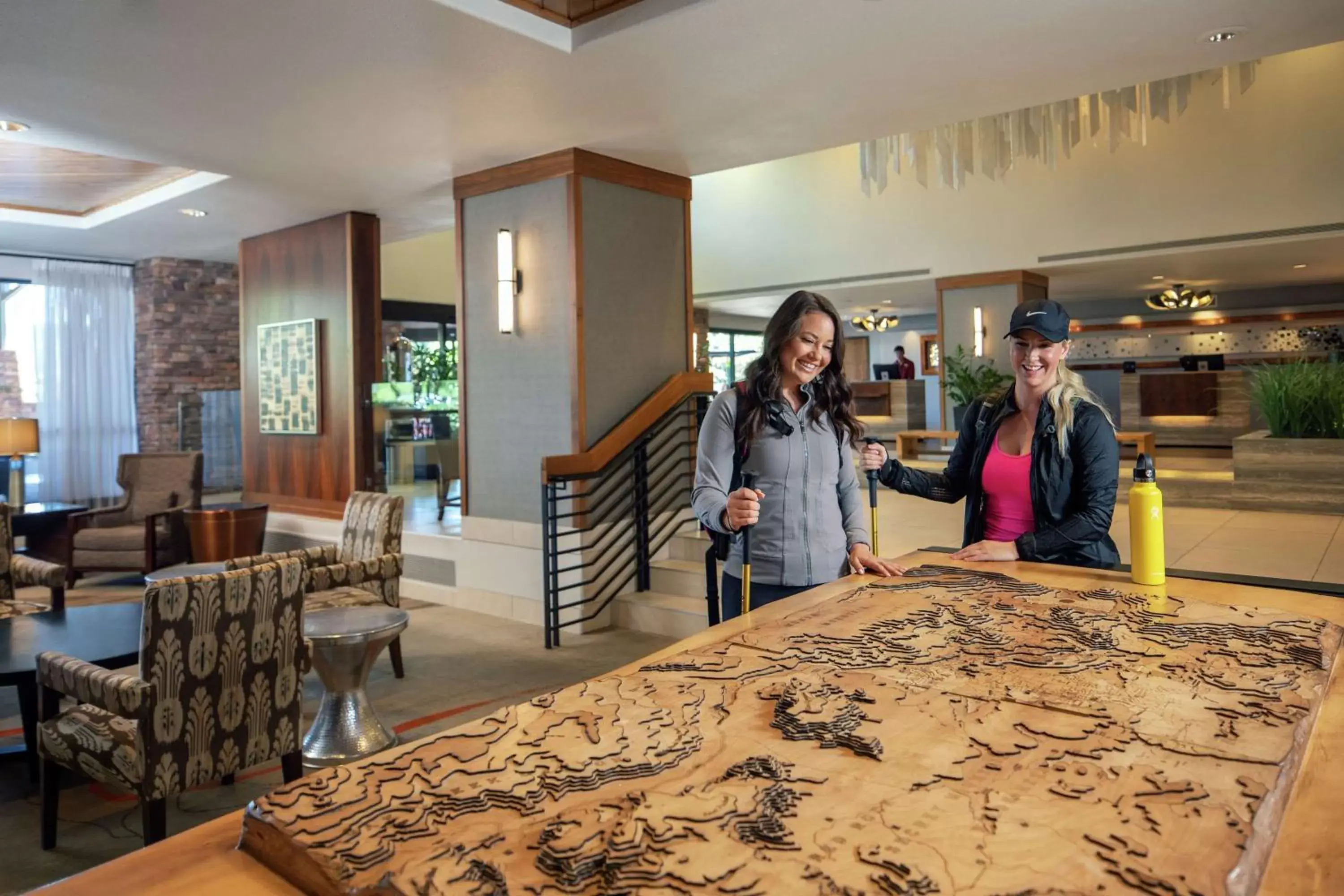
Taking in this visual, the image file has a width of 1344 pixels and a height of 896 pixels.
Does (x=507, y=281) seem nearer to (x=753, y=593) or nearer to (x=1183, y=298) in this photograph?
(x=753, y=593)

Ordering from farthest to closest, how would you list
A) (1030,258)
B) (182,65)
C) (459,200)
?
1. (1030,258)
2. (459,200)
3. (182,65)

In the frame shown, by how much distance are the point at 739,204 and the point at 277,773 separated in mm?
10682

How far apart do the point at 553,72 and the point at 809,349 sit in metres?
2.49

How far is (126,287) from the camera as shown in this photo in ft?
29.7

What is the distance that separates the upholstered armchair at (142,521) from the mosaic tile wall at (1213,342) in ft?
48.5

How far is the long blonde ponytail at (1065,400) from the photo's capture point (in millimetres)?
2258

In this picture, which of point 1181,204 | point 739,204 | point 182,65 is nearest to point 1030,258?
point 1181,204

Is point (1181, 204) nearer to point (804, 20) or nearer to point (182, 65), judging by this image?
point (804, 20)

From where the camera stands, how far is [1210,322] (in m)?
15.6

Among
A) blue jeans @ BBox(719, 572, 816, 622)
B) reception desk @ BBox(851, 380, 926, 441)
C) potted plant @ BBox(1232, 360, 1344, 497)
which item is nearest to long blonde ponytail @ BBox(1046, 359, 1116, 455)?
blue jeans @ BBox(719, 572, 816, 622)

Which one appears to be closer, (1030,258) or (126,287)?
(126,287)

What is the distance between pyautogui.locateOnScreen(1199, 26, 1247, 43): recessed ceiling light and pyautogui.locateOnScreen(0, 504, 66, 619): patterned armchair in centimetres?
565

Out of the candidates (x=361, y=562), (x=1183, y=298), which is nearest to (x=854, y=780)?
(x=361, y=562)

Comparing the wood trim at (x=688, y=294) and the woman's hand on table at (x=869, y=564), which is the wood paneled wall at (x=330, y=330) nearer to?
the wood trim at (x=688, y=294)
